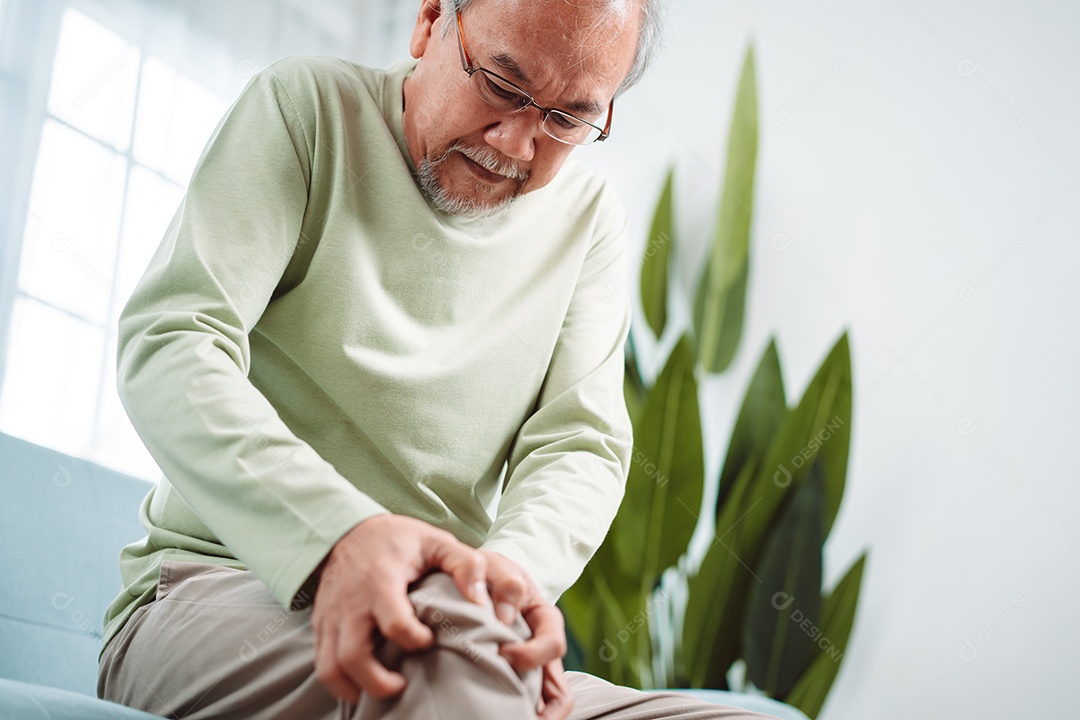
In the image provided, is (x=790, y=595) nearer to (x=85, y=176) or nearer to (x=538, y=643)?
(x=538, y=643)

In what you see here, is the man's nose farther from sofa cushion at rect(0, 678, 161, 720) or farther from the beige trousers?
sofa cushion at rect(0, 678, 161, 720)

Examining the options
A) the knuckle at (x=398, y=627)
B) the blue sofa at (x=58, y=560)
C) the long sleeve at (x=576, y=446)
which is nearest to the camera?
the knuckle at (x=398, y=627)

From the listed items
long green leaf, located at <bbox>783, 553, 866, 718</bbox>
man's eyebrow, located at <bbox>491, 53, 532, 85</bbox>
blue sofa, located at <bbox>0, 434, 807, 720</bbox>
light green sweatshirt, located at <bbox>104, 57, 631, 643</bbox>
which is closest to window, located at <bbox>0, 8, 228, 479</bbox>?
blue sofa, located at <bbox>0, 434, 807, 720</bbox>

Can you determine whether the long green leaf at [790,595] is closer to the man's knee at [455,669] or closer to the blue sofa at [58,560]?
the blue sofa at [58,560]

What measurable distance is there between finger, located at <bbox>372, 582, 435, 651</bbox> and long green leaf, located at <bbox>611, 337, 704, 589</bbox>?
55.6 inches

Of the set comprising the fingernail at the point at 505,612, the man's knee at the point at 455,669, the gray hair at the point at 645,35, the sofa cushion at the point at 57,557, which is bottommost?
the sofa cushion at the point at 57,557

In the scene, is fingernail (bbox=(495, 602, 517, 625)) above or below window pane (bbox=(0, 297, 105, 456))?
above

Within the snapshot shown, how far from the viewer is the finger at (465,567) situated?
2.15ft

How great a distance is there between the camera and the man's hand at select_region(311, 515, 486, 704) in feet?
2.01

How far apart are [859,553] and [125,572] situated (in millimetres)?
1567

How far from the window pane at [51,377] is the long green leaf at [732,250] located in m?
1.29

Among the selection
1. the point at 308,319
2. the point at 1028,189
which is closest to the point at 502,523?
the point at 308,319

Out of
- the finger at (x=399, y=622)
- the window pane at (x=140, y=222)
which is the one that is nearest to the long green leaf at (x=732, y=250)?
the window pane at (x=140, y=222)

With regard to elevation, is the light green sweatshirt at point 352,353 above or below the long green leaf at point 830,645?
→ above
